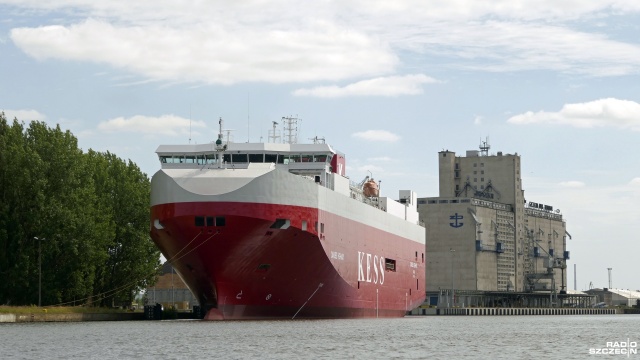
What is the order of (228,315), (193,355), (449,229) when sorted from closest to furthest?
(193,355)
(228,315)
(449,229)

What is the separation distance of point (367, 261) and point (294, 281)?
11.6 meters

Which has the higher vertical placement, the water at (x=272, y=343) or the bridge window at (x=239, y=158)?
the bridge window at (x=239, y=158)

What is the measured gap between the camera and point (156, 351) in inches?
1479

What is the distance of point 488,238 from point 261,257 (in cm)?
10100

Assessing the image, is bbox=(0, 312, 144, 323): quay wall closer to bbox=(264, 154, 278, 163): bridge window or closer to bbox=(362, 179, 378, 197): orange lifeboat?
bbox=(264, 154, 278, 163): bridge window

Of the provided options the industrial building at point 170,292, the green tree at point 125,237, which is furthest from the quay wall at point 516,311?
the green tree at point 125,237

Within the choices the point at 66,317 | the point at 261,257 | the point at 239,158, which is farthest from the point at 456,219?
the point at 261,257

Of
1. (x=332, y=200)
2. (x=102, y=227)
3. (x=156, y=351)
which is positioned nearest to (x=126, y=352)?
(x=156, y=351)

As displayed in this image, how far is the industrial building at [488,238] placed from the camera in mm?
150625

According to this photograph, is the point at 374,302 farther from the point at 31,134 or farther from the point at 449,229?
the point at 449,229

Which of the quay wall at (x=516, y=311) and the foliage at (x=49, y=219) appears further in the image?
the quay wall at (x=516, y=311)

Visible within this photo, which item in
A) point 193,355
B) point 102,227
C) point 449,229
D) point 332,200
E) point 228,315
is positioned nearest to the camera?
point 193,355

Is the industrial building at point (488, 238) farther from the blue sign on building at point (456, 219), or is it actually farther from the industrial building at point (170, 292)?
the industrial building at point (170, 292)

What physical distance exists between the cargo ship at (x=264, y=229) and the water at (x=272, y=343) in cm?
248
